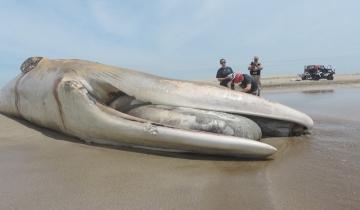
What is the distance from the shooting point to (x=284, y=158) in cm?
442

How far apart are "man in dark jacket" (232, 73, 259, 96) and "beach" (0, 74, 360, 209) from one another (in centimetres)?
241

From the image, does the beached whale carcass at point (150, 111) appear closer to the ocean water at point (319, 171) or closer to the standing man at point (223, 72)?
the ocean water at point (319, 171)

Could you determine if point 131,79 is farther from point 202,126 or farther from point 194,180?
point 194,180

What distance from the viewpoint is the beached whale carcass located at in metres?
4.39

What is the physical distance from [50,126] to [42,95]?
16.9 inches

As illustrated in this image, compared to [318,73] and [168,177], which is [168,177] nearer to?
[168,177]

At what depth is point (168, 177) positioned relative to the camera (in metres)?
3.61

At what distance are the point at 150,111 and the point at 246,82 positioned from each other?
324 cm

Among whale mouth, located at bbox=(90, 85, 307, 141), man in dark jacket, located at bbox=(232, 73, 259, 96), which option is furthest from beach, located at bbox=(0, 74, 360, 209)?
man in dark jacket, located at bbox=(232, 73, 259, 96)

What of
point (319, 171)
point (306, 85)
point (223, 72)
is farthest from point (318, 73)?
point (319, 171)

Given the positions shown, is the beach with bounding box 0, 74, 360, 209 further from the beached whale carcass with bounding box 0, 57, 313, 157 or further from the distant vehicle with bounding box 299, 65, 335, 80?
the distant vehicle with bounding box 299, 65, 335, 80

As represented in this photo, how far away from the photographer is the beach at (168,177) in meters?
2.98

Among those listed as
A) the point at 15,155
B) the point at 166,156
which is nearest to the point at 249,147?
the point at 166,156

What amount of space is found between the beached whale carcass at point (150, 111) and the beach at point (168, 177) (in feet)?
0.51
